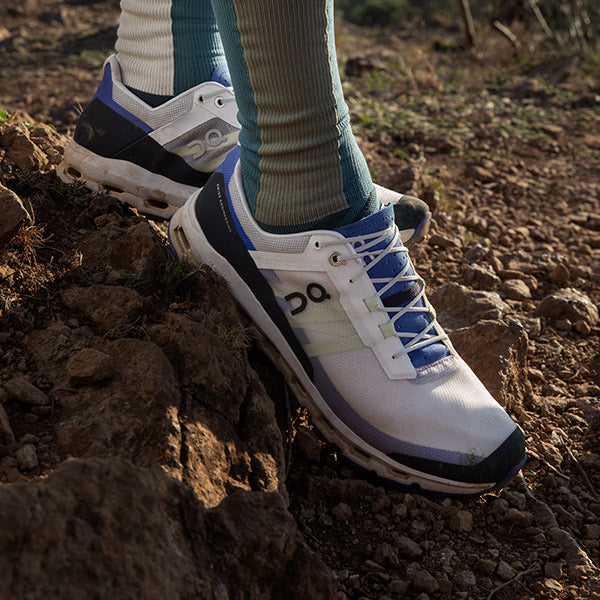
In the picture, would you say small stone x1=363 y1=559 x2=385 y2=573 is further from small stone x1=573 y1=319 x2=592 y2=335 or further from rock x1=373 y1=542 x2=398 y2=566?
small stone x1=573 y1=319 x2=592 y2=335

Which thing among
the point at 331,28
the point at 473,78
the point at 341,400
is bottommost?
the point at 473,78

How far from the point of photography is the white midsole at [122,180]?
1.96 metres

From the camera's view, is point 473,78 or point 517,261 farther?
point 473,78

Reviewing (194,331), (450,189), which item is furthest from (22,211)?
(450,189)

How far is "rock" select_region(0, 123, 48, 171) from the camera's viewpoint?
1.99 metres

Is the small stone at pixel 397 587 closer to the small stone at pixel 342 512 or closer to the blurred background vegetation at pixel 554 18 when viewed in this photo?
the small stone at pixel 342 512

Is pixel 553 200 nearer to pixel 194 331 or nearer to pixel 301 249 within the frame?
pixel 301 249

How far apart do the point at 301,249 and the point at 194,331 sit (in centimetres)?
30

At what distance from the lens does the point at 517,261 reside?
2.72 meters

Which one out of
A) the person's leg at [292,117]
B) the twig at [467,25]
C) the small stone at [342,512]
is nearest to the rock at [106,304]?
the person's leg at [292,117]

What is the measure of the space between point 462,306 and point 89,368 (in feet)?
4.04

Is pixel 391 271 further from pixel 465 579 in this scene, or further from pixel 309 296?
pixel 465 579

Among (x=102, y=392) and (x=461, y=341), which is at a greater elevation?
(x=102, y=392)

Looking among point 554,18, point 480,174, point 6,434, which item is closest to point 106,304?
point 6,434
